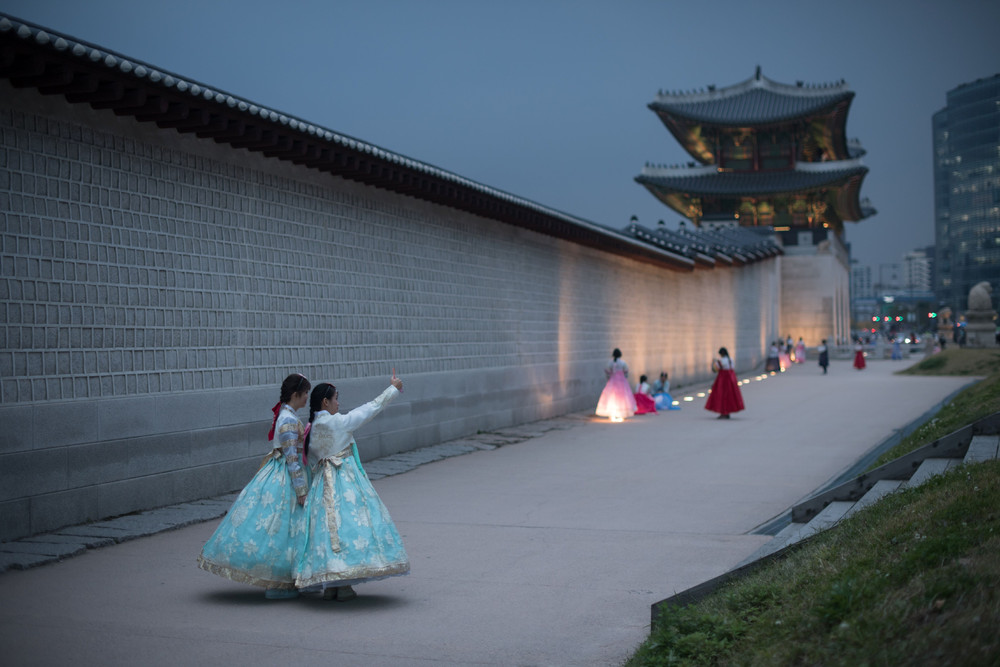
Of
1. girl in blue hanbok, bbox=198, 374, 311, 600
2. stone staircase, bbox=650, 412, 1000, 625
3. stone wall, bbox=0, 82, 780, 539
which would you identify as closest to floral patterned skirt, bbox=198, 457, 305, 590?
girl in blue hanbok, bbox=198, 374, 311, 600

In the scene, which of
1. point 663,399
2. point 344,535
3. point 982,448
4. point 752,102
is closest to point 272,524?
point 344,535

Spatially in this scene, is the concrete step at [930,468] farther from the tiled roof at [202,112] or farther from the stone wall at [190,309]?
the tiled roof at [202,112]

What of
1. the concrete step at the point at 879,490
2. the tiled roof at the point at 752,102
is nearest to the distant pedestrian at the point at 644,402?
the concrete step at the point at 879,490

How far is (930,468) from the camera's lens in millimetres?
8719

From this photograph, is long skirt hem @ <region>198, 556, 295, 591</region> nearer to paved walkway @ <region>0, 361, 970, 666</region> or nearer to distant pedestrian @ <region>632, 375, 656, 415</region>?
paved walkway @ <region>0, 361, 970, 666</region>

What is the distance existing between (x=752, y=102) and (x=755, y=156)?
3317 mm

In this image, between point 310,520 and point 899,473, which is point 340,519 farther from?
point 899,473

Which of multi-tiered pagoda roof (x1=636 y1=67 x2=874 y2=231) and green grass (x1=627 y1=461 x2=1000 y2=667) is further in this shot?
multi-tiered pagoda roof (x1=636 y1=67 x2=874 y2=231)

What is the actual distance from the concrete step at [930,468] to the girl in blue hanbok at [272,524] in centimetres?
501

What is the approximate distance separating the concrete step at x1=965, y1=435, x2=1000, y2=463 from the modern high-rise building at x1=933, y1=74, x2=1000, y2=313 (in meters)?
113

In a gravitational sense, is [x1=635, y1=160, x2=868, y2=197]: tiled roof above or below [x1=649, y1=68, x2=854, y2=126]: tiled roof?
below

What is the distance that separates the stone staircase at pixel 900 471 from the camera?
8.68 metres

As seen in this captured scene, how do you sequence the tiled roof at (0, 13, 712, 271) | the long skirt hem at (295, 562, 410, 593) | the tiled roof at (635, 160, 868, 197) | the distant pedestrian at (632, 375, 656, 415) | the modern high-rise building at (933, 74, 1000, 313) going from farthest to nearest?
the modern high-rise building at (933, 74, 1000, 313) < the tiled roof at (635, 160, 868, 197) < the distant pedestrian at (632, 375, 656, 415) < the tiled roof at (0, 13, 712, 271) < the long skirt hem at (295, 562, 410, 593)

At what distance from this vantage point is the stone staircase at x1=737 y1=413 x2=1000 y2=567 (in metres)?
8.68
